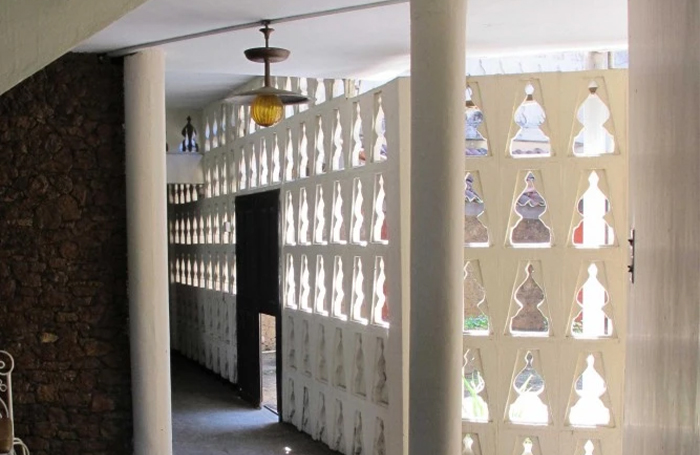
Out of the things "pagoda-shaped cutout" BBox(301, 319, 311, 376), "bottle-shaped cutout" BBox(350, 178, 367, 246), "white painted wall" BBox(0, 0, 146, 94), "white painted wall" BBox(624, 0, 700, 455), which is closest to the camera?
A: "white painted wall" BBox(624, 0, 700, 455)

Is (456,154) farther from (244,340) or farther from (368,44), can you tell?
(244,340)

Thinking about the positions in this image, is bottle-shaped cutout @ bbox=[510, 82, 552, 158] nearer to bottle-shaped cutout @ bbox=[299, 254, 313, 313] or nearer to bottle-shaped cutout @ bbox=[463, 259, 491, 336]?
bottle-shaped cutout @ bbox=[463, 259, 491, 336]

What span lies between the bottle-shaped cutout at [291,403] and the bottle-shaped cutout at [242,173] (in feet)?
7.60

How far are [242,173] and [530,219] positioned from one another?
4592mm

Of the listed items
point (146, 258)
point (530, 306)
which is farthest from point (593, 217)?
point (146, 258)

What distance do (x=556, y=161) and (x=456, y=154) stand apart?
4.39ft

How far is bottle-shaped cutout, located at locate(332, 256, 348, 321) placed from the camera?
6.18 m

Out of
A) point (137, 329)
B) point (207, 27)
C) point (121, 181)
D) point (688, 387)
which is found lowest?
point (137, 329)

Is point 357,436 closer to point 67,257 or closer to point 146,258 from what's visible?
point 146,258

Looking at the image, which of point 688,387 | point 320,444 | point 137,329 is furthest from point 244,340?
Answer: point 688,387

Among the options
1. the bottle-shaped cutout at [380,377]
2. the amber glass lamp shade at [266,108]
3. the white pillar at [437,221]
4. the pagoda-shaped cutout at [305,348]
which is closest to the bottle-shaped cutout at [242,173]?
the pagoda-shaped cutout at [305,348]

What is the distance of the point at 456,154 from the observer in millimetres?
3580

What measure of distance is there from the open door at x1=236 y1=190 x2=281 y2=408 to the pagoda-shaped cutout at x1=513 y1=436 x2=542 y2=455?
3.28m

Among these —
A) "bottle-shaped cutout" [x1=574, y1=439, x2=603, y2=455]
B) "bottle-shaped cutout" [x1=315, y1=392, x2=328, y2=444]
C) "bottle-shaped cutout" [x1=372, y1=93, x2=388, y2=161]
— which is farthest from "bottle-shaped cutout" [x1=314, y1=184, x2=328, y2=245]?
"bottle-shaped cutout" [x1=574, y1=439, x2=603, y2=455]
